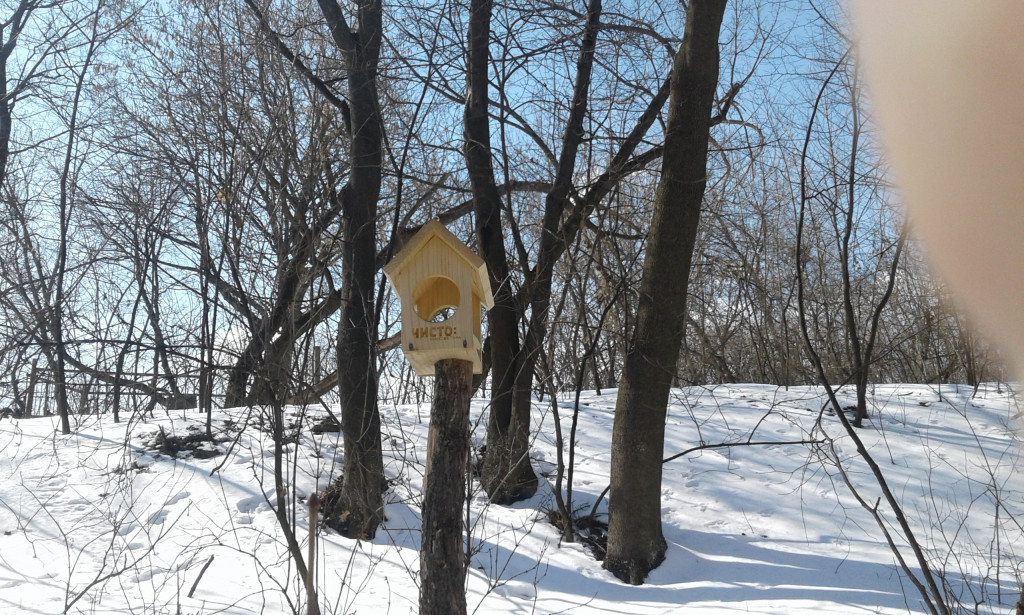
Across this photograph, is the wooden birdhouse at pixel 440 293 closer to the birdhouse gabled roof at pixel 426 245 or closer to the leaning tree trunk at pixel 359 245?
the birdhouse gabled roof at pixel 426 245

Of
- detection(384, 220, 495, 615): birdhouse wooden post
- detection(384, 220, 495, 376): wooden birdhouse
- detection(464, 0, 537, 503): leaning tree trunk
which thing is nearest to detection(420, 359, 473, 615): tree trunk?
detection(384, 220, 495, 615): birdhouse wooden post

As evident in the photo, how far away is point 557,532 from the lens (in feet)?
18.4

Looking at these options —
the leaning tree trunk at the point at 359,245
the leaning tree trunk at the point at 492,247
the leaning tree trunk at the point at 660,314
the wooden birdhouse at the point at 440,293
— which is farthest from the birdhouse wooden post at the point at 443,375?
the leaning tree trunk at the point at 492,247

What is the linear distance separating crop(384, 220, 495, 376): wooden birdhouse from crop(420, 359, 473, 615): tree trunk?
0.44ft

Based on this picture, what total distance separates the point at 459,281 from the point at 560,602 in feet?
7.23

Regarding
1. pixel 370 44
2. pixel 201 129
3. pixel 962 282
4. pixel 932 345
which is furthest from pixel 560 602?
pixel 932 345

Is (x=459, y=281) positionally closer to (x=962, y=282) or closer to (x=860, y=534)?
(x=962, y=282)

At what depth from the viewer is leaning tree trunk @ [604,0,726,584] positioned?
16.3ft

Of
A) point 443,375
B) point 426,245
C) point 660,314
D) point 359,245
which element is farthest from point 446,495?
point 359,245

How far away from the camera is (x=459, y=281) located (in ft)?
11.7

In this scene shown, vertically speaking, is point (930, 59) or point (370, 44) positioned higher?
point (370, 44)

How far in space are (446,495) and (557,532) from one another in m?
2.31

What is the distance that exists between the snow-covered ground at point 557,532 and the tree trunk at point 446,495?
0.77 feet

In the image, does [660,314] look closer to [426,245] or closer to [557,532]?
[557,532]
